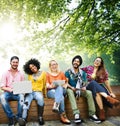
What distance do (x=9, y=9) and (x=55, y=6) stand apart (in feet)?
8.16

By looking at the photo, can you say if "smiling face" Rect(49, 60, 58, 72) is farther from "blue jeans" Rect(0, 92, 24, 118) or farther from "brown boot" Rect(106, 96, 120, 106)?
"brown boot" Rect(106, 96, 120, 106)

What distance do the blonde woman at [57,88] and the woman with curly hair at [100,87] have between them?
28.0 inches

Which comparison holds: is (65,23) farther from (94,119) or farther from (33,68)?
(94,119)

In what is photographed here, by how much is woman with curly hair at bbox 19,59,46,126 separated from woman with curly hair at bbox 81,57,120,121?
1.16m

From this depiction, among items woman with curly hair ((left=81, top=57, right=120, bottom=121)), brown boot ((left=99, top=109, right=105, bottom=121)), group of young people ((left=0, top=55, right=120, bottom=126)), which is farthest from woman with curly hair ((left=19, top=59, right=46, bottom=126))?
brown boot ((left=99, top=109, right=105, bottom=121))

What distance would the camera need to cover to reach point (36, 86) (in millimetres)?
6125

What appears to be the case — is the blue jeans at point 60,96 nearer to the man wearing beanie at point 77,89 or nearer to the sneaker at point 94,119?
the man wearing beanie at point 77,89

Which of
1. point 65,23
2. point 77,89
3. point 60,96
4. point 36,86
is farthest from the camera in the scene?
point 65,23

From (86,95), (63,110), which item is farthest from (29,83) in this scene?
(86,95)

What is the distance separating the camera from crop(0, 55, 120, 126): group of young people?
5726mm

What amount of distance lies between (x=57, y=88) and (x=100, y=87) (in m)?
1.05

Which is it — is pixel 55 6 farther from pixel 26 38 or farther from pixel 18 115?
pixel 18 115

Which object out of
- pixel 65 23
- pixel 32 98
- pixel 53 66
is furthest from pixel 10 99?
pixel 65 23

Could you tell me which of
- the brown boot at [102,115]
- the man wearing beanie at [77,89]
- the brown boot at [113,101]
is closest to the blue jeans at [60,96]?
the man wearing beanie at [77,89]
